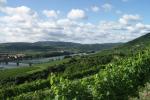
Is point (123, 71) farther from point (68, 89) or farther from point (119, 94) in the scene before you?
point (68, 89)

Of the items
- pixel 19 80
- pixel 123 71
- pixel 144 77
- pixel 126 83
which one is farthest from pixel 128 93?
pixel 19 80

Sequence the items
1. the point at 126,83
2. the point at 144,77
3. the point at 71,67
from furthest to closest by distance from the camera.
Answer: the point at 71,67
the point at 144,77
the point at 126,83

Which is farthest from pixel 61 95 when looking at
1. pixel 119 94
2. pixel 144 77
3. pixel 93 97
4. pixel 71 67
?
pixel 71 67

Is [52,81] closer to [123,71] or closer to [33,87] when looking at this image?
[123,71]

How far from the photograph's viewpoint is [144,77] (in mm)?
41812

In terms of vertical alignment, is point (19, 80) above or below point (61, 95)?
below

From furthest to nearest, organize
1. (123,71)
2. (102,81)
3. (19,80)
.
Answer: (19,80) → (123,71) → (102,81)

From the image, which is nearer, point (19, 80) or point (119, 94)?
point (119, 94)

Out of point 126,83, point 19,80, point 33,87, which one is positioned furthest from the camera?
point 19,80

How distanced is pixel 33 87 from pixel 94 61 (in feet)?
265

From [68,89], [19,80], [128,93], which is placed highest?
[68,89]

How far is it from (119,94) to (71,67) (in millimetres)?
132309

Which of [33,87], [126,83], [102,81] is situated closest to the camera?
[102,81]

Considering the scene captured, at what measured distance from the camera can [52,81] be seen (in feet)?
68.3
